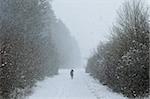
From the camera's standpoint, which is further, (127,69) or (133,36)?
(133,36)

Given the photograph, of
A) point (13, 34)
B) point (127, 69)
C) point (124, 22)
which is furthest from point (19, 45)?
point (124, 22)

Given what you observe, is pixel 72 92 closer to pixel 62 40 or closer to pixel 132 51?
pixel 132 51

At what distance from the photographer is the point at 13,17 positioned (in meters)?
23.7

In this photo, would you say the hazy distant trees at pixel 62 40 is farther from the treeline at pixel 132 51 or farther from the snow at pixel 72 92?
the treeline at pixel 132 51

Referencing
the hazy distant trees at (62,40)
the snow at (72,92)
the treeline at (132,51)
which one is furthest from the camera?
the hazy distant trees at (62,40)

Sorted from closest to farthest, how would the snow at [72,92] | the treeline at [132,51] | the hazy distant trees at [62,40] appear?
the treeline at [132,51] < the snow at [72,92] < the hazy distant trees at [62,40]

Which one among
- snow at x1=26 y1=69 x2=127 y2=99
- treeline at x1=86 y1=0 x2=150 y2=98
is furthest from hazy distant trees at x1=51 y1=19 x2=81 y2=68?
treeline at x1=86 y1=0 x2=150 y2=98

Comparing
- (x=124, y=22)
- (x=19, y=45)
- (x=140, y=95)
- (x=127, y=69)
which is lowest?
(x=140, y=95)

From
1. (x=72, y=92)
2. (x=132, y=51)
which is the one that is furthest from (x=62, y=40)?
(x=132, y=51)

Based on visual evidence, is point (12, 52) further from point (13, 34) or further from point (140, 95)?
point (140, 95)

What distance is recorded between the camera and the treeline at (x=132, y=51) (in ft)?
61.3

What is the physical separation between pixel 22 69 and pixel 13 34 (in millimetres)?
1860

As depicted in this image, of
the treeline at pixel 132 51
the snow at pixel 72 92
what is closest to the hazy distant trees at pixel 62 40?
the snow at pixel 72 92

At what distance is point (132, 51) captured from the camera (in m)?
19.2
